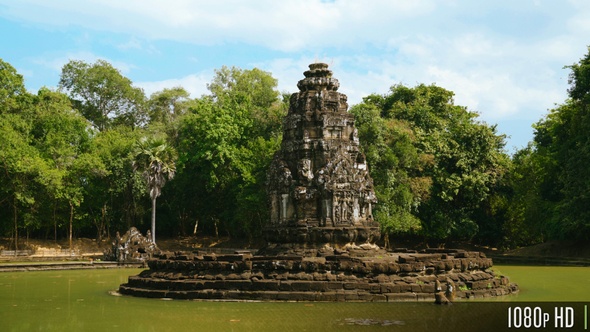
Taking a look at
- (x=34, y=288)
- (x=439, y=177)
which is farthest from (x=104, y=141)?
(x=34, y=288)

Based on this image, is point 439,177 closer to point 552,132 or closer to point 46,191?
point 552,132

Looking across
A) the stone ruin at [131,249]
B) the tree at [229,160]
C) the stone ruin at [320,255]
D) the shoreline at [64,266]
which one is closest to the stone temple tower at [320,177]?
the stone ruin at [320,255]

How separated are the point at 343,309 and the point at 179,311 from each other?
136 inches

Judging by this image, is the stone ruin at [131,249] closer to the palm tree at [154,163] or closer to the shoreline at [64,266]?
the shoreline at [64,266]

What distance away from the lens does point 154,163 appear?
37156 millimetres

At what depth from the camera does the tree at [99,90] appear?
181 feet

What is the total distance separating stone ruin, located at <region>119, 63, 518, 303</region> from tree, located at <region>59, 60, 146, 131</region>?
36.7 metres

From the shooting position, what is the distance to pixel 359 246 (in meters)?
19.9

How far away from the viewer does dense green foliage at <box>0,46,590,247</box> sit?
121 ft

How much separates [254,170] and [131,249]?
10310 millimetres

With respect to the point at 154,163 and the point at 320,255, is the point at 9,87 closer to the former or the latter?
the point at 154,163

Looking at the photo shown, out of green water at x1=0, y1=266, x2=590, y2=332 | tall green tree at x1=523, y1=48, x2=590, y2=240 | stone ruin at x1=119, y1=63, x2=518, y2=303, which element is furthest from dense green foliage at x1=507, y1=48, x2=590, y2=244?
green water at x1=0, y1=266, x2=590, y2=332

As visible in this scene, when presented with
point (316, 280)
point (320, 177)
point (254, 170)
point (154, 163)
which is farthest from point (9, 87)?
point (316, 280)

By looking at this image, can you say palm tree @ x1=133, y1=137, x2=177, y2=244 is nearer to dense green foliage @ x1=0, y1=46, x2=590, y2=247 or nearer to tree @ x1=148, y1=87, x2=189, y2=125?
dense green foliage @ x1=0, y1=46, x2=590, y2=247
